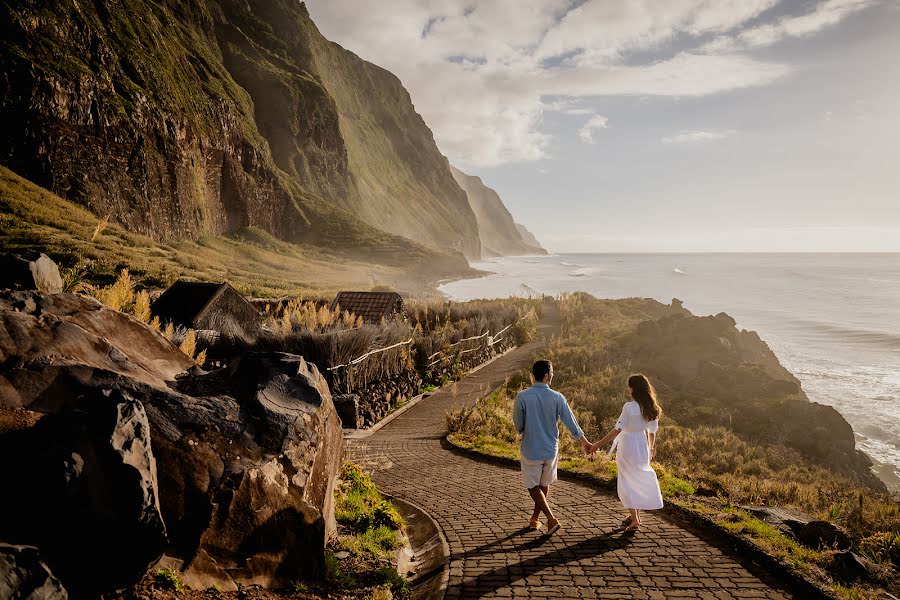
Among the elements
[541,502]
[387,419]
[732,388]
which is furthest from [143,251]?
[541,502]

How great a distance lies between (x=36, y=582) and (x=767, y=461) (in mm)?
14783

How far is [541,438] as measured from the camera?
225 inches

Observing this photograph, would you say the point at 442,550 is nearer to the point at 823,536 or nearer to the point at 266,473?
the point at 266,473

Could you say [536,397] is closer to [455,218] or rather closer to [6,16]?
[6,16]

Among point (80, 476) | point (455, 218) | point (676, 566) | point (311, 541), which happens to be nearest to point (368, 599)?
point (311, 541)

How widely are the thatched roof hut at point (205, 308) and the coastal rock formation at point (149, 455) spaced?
818 cm

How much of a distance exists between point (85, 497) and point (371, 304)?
1778 cm

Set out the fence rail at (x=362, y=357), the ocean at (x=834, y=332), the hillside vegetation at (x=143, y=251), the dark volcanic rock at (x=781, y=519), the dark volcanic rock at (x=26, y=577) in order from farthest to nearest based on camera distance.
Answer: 1. the hillside vegetation at (x=143, y=251)
2. the ocean at (x=834, y=332)
3. the fence rail at (x=362, y=357)
4. the dark volcanic rock at (x=781, y=519)
5. the dark volcanic rock at (x=26, y=577)

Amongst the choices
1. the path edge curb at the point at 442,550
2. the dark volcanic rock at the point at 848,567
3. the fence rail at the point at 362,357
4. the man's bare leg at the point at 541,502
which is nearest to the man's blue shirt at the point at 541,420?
the man's bare leg at the point at 541,502

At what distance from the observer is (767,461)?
13.2 meters

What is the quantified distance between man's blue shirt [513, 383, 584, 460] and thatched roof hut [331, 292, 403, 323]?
1421 centimetres

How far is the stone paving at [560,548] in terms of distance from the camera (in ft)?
15.0

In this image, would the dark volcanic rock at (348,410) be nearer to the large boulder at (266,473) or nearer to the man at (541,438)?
the man at (541,438)

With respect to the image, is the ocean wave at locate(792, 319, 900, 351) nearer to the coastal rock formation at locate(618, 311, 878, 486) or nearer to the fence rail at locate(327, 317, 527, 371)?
the coastal rock formation at locate(618, 311, 878, 486)
